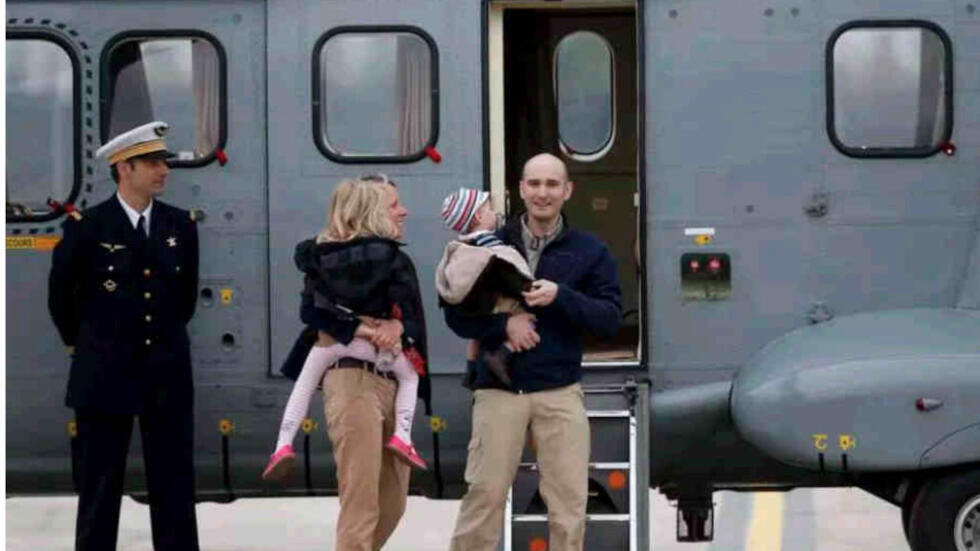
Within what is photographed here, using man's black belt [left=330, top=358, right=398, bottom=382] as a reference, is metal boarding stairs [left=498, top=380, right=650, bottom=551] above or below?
below

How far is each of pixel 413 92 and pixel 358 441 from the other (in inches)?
73.8

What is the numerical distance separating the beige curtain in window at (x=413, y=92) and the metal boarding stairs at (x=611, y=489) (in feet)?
4.82

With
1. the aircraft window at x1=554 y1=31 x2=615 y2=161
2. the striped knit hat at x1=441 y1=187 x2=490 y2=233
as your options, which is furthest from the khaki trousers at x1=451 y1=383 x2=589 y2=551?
the aircraft window at x1=554 y1=31 x2=615 y2=161

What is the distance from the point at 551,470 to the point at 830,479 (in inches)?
74.6

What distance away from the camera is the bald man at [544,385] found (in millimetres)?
8695

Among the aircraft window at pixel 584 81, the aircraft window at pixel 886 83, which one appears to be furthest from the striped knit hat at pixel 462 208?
the aircraft window at pixel 584 81

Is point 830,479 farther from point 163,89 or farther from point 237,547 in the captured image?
point 237,547

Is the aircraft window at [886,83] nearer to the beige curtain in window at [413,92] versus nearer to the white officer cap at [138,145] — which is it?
the beige curtain in window at [413,92]

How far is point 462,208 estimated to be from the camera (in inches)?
348

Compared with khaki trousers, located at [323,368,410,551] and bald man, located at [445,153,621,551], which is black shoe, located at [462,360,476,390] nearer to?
bald man, located at [445,153,621,551]

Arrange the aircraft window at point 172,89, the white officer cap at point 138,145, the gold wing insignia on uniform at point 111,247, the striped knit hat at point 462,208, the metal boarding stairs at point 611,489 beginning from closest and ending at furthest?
the striped knit hat at point 462,208
the metal boarding stairs at point 611,489
the white officer cap at point 138,145
the gold wing insignia on uniform at point 111,247
the aircraft window at point 172,89

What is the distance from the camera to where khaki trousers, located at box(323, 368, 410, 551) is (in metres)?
8.75

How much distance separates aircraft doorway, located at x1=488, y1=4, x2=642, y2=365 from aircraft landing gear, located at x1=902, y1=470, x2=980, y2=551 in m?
1.57

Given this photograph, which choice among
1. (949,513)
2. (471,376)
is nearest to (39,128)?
(471,376)
